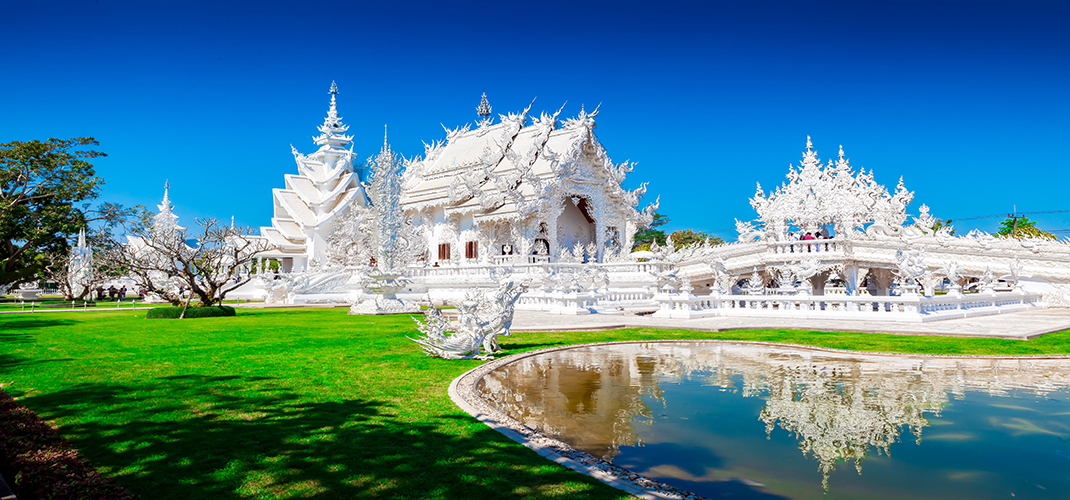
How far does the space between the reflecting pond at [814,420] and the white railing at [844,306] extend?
18.6ft

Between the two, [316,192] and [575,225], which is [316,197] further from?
[575,225]

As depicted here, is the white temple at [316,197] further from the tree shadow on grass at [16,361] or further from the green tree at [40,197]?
the tree shadow on grass at [16,361]

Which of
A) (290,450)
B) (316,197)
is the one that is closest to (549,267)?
(290,450)

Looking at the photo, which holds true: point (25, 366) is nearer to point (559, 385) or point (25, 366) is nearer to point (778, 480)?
point (559, 385)

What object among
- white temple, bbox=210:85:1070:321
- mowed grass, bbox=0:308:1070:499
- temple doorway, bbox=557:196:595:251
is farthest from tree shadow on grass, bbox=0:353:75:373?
temple doorway, bbox=557:196:595:251

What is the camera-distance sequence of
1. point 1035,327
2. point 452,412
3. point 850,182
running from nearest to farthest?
1. point 452,412
2. point 1035,327
3. point 850,182

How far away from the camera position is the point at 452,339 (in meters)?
9.38

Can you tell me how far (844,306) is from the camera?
52.3 feet

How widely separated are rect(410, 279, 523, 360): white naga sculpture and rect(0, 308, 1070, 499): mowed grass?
0.94 ft

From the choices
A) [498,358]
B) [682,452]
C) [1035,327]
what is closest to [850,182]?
[1035,327]

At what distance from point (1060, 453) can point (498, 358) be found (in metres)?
6.51

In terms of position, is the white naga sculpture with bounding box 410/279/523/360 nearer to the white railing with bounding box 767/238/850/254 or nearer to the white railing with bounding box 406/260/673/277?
the white railing with bounding box 406/260/673/277

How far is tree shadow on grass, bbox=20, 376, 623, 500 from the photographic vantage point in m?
3.86

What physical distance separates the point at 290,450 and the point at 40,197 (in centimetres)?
2775
